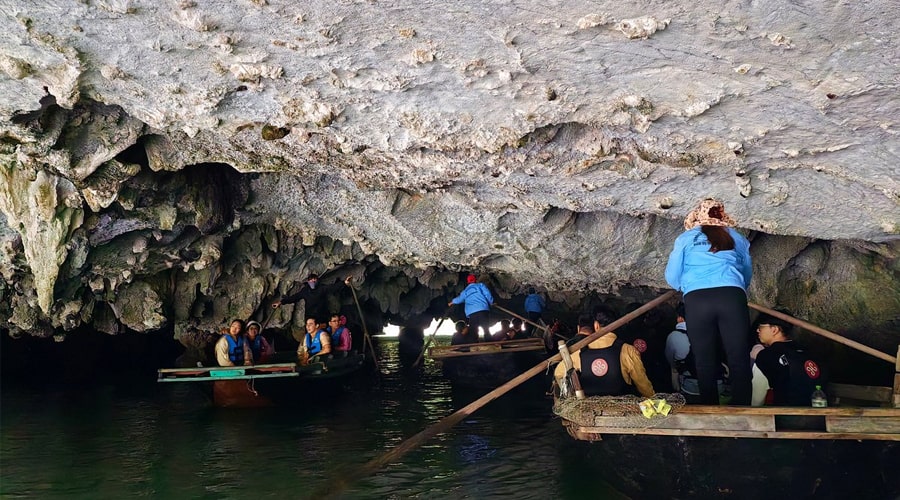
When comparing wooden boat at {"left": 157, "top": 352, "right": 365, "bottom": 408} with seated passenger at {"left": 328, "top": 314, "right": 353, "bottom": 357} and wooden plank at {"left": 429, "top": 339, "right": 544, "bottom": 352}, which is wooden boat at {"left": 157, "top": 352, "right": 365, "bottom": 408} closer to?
seated passenger at {"left": 328, "top": 314, "right": 353, "bottom": 357}

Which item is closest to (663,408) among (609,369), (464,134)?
(609,369)

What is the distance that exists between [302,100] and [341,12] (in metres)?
1.22

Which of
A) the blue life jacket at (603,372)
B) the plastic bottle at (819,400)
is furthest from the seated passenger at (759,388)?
the blue life jacket at (603,372)

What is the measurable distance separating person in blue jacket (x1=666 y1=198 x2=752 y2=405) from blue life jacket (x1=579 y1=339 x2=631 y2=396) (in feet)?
3.08

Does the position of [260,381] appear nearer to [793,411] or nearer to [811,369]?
[811,369]

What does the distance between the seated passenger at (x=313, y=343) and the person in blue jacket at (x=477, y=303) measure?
246 cm

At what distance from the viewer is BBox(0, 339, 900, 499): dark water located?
4.64 m

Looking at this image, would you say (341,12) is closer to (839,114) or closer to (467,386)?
(839,114)

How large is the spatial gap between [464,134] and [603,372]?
234 cm

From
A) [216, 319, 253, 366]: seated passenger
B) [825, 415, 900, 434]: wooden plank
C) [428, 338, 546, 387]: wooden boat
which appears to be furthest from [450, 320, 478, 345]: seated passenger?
[825, 415, 900, 434]: wooden plank

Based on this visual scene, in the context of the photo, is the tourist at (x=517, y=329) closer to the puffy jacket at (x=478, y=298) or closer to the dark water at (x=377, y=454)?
the puffy jacket at (x=478, y=298)

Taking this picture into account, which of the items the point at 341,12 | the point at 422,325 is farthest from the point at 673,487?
the point at 422,325

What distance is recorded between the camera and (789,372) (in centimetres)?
548

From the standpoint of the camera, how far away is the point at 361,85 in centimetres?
418
